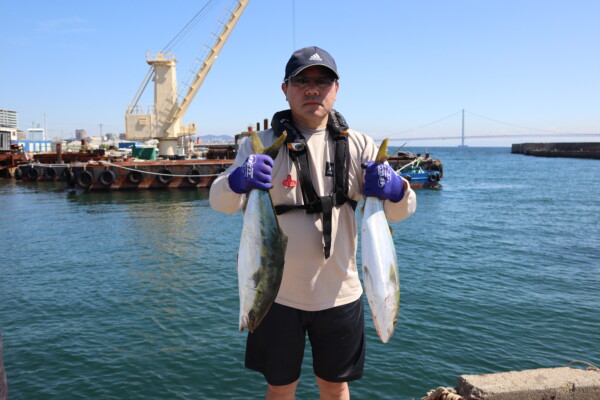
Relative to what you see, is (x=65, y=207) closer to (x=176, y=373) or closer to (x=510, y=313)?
(x=176, y=373)

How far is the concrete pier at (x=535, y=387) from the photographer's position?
3.84m

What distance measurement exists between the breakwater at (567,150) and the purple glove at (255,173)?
103 meters

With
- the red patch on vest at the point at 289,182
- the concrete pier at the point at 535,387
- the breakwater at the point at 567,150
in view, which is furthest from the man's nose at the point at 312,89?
the breakwater at the point at 567,150

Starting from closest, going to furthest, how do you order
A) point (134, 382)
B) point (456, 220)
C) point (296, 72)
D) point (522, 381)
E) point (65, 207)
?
point (296, 72) → point (522, 381) → point (134, 382) → point (456, 220) → point (65, 207)

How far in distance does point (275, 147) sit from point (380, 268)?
99 centimetres

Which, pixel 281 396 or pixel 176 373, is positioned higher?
pixel 281 396

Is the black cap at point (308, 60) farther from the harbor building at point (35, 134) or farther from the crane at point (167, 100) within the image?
the harbor building at point (35, 134)

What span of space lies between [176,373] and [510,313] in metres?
6.35

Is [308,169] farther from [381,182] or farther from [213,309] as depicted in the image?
[213,309]

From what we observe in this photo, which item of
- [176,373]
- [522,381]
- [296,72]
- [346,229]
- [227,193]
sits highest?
[296,72]

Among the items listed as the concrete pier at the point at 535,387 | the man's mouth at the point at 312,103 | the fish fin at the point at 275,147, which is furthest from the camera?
the concrete pier at the point at 535,387

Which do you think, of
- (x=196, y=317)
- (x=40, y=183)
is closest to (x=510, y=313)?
(x=196, y=317)

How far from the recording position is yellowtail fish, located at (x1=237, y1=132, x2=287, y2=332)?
8.16 feet

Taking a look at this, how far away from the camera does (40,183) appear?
34.1m
